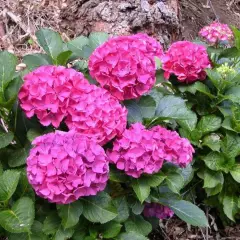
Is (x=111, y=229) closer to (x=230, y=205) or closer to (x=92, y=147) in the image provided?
(x=92, y=147)

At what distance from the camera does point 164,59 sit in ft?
7.51

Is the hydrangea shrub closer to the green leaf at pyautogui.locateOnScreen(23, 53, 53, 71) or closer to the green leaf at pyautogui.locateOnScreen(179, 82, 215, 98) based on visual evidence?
the green leaf at pyautogui.locateOnScreen(23, 53, 53, 71)

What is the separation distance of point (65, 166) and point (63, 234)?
0.34 m

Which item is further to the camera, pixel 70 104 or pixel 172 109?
pixel 172 109

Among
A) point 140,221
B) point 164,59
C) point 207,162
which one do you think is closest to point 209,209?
point 207,162

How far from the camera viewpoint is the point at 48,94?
5.26 ft

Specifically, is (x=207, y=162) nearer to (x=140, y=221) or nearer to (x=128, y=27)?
(x=140, y=221)

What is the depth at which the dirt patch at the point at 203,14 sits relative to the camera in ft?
15.0

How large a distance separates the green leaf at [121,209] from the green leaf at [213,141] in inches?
23.6

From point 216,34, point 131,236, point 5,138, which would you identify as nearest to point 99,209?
point 131,236

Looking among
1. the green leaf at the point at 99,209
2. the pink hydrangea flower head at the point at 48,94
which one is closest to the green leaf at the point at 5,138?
the pink hydrangea flower head at the point at 48,94

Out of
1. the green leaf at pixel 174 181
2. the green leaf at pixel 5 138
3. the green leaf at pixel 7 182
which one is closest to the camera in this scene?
the green leaf at pixel 7 182

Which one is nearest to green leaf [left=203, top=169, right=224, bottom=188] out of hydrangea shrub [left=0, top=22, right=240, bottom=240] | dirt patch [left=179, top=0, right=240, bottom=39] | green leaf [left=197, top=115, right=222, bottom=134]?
hydrangea shrub [left=0, top=22, right=240, bottom=240]

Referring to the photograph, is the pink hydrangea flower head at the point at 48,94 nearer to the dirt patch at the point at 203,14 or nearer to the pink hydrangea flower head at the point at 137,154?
the pink hydrangea flower head at the point at 137,154
